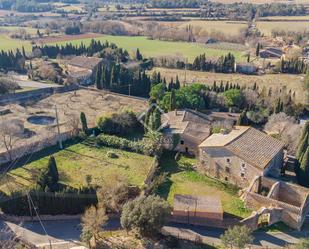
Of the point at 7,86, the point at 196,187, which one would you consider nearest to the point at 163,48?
the point at 7,86

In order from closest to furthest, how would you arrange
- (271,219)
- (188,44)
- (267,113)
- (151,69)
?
(271,219), (267,113), (151,69), (188,44)

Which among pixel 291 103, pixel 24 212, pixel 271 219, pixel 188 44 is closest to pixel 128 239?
pixel 24 212

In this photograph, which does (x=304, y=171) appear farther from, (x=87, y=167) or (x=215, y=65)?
(x=215, y=65)

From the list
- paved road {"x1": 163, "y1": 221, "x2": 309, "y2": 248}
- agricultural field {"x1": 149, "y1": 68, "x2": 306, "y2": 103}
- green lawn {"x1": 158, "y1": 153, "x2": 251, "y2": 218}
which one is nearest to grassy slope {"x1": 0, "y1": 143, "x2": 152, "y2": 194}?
green lawn {"x1": 158, "y1": 153, "x2": 251, "y2": 218}

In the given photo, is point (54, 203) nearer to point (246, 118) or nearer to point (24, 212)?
point (24, 212)

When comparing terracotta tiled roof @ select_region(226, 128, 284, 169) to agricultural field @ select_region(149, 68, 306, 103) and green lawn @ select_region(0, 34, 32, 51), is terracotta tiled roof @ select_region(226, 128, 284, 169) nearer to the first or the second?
agricultural field @ select_region(149, 68, 306, 103)

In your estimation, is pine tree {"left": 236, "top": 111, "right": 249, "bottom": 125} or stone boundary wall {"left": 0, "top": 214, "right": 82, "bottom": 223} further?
pine tree {"left": 236, "top": 111, "right": 249, "bottom": 125}

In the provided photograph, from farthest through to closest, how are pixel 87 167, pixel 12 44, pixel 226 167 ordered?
pixel 12 44 < pixel 87 167 < pixel 226 167
